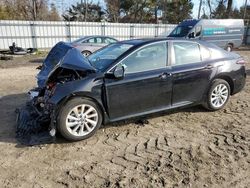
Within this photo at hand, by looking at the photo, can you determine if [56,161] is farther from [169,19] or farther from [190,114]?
[169,19]

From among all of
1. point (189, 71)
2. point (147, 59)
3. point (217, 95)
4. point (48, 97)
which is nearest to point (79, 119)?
point (48, 97)

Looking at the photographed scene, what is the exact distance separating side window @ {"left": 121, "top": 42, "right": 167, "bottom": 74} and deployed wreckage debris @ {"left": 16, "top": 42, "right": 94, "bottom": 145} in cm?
64

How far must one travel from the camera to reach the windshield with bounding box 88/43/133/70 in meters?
4.55

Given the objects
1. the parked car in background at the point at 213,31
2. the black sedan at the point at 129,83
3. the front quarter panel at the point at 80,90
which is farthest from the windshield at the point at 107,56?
the parked car in background at the point at 213,31

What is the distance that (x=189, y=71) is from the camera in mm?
4973

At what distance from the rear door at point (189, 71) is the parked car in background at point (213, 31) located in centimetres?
1059

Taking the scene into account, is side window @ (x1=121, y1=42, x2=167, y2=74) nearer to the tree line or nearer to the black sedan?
the black sedan

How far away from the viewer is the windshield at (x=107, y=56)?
14.9 feet

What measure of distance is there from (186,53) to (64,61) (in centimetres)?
223

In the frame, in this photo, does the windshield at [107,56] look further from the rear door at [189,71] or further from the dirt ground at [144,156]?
the dirt ground at [144,156]

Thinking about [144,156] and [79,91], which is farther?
[79,91]

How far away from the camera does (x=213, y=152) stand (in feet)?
12.6

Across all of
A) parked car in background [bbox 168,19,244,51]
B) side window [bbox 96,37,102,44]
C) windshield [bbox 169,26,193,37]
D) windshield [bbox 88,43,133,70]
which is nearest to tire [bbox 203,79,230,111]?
windshield [bbox 88,43,133,70]

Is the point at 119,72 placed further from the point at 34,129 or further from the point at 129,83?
the point at 34,129
